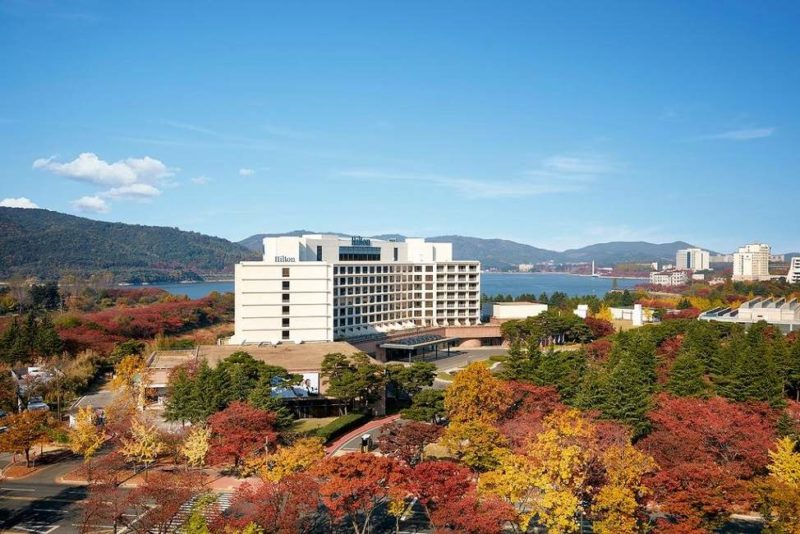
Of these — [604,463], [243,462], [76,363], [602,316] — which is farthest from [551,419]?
[602,316]

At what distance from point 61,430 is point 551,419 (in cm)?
3008

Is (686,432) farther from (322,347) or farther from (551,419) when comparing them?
(322,347)

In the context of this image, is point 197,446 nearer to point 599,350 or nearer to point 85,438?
point 85,438

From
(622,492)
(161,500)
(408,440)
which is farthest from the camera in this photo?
(408,440)

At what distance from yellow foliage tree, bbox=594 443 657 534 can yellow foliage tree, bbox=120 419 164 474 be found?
21.8 m

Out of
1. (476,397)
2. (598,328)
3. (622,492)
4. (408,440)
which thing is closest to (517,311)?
(598,328)

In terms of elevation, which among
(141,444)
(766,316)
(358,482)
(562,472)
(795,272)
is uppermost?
(795,272)

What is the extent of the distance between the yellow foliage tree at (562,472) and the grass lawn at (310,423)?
17293 mm

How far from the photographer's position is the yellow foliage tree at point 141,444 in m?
31.5

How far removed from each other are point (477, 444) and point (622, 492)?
7880 mm

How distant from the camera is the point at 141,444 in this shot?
31625mm

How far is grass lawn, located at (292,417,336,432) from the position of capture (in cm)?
3938

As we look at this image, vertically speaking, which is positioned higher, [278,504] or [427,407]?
[427,407]

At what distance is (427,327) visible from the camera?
3140 inches
